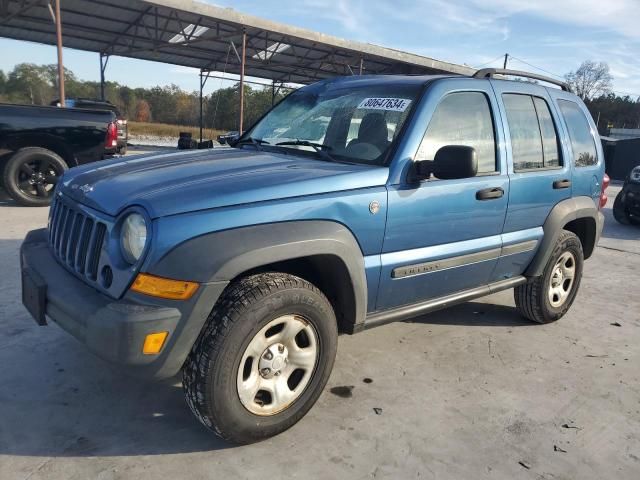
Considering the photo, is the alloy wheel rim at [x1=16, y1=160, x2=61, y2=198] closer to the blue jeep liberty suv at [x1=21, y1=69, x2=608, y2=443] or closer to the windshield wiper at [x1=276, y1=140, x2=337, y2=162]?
the blue jeep liberty suv at [x1=21, y1=69, x2=608, y2=443]

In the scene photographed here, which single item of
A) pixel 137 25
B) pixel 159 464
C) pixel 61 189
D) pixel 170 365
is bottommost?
pixel 159 464

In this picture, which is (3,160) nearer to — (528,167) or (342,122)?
(342,122)

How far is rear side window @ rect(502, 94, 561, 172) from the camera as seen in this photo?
355 cm

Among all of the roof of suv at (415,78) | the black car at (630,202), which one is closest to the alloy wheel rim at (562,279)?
the roof of suv at (415,78)

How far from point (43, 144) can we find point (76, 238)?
18.9 ft

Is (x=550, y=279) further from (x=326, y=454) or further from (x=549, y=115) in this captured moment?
(x=326, y=454)

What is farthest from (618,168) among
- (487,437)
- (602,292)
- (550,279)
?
(487,437)

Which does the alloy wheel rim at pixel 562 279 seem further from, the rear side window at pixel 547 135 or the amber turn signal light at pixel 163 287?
the amber turn signal light at pixel 163 287

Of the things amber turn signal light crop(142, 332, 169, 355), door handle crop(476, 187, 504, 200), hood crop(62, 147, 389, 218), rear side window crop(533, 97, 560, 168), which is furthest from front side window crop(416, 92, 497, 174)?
amber turn signal light crop(142, 332, 169, 355)

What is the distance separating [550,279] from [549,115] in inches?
50.8

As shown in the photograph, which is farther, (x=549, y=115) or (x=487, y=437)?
(x=549, y=115)

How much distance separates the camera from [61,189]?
119 inches

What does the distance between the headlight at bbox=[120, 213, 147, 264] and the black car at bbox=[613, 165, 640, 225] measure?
9.37 m

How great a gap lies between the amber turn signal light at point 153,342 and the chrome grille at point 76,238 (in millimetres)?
482
